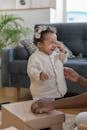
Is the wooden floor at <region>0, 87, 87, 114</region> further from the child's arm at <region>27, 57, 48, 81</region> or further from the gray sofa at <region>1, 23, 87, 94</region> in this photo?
the child's arm at <region>27, 57, 48, 81</region>

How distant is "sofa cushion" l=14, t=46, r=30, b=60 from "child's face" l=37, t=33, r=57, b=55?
132 cm

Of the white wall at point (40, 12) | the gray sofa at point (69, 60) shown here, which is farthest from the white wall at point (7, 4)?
the gray sofa at point (69, 60)

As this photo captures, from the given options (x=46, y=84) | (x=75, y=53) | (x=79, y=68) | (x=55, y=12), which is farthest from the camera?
(x=55, y=12)

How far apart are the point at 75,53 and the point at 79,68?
658 mm

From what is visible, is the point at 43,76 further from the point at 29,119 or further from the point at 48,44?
the point at 29,119

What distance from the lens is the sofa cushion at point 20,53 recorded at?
3.42m

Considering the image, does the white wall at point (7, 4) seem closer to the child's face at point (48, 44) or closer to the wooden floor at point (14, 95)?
the wooden floor at point (14, 95)

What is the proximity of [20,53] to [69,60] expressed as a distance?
586 millimetres

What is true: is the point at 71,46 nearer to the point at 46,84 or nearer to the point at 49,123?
the point at 46,84

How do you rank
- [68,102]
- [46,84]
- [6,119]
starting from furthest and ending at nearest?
[46,84], [6,119], [68,102]

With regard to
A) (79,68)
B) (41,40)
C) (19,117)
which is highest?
(41,40)

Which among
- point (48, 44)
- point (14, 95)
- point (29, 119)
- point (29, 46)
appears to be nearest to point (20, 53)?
point (29, 46)

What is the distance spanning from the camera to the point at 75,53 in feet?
11.9

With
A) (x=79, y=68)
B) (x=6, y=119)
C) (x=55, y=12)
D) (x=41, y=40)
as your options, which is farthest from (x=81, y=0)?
(x=6, y=119)
